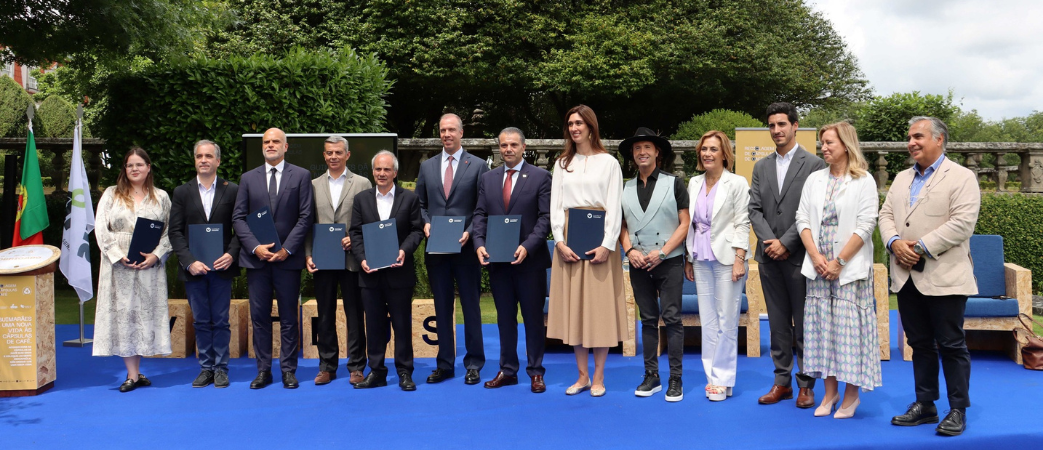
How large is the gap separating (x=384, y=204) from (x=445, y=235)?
1.84ft

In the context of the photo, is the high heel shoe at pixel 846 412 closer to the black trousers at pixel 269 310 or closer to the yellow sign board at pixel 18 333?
the black trousers at pixel 269 310

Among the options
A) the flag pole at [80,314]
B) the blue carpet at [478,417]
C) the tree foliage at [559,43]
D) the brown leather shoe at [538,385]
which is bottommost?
the blue carpet at [478,417]

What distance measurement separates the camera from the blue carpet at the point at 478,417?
13.5 ft

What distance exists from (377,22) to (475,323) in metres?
13.1

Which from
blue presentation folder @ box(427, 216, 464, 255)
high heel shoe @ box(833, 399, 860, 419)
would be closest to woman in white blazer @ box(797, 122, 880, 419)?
high heel shoe @ box(833, 399, 860, 419)

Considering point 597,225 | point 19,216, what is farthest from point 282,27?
point 597,225

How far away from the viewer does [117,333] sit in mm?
5449

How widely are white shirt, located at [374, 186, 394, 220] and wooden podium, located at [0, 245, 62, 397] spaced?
8.09ft

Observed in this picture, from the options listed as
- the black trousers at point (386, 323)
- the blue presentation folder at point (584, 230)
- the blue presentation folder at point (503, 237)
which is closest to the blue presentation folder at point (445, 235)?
the blue presentation folder at point (503, 237)

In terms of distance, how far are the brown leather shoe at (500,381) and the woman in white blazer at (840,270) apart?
2.06 metres

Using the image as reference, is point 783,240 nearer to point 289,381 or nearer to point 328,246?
point 328,246

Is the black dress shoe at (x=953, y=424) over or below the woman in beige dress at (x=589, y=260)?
below

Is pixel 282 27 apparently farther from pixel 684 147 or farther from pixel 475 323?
pixel 475 323

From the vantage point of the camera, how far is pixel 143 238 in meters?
5.37
